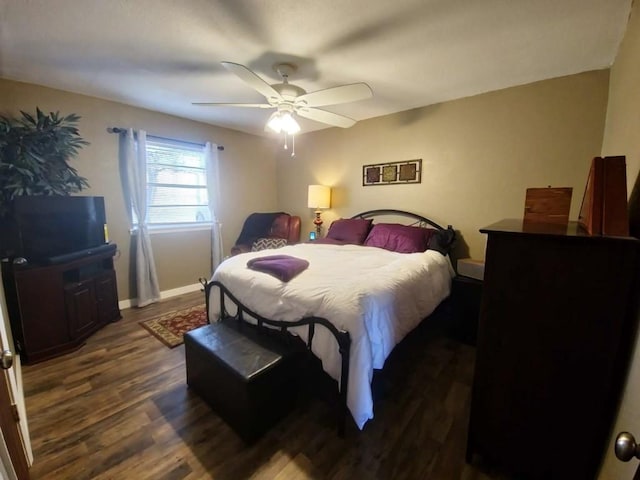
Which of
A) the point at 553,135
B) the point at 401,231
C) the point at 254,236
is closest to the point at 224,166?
the point at 254,236

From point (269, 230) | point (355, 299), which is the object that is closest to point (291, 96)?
point (355, 299)

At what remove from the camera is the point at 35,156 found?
7.41 feet

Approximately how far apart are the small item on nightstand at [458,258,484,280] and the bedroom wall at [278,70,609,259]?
18.6 inches

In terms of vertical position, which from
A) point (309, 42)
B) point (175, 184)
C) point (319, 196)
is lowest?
point (319, 196)

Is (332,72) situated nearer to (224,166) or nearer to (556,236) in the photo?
(556,236)

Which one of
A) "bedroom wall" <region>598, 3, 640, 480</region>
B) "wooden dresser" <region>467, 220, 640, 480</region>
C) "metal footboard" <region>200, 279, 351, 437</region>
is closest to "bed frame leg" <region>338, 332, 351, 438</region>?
"metal footboard" <region>200, 279, 351, 437</region>

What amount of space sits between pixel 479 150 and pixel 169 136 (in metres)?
3.80

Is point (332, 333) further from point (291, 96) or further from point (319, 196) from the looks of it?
point (319, 196)

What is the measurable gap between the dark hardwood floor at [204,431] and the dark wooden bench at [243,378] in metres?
0.09

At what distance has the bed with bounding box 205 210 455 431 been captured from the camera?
1.50 meters

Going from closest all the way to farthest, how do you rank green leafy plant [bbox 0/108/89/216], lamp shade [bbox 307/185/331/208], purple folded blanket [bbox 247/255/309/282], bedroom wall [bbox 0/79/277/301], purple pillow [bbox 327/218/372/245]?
purple folded blanket [bbox 247/255/309/282]
green leafy plant [bbox 0/108/89/216]
bedroom wall [bbox 0/79/277/301]
purple pillow [bbox 327/218/372/245]
lamp shade [bbox 307/185/331/208]

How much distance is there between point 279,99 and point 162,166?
2.23 metres

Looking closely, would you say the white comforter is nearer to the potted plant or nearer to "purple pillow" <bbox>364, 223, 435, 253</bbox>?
"purple pillow" <bbox>364, 223, 435, 253</bbox>

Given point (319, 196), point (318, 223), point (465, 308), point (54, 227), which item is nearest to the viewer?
point (54, 227)
